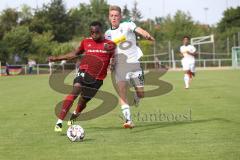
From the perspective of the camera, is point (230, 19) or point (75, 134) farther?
point (230, 19)

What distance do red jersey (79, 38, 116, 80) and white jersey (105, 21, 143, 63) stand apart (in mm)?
589

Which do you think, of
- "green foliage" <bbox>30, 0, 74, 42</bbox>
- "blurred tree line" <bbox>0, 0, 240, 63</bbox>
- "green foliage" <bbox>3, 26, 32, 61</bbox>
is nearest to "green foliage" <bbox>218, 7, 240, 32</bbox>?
"blurred tree line" <bbox>0, 0, 240, 63</bbox>

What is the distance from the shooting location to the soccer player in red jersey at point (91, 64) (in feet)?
37.2

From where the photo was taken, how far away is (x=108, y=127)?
1215 centimetres

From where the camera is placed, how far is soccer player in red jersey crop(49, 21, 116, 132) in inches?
447

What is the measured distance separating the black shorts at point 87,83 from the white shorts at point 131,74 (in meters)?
1.10

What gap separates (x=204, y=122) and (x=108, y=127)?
2.01 m

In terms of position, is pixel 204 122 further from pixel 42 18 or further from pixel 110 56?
pixel 42 18

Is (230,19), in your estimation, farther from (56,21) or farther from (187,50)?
(187,50)

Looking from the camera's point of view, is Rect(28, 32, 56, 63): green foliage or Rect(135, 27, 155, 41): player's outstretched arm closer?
Rect(135, 27, 155, 41): player's outstretched arm

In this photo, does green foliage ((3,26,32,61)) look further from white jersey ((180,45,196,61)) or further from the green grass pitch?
the green grass pitch

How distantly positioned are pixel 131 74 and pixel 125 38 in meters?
0.89

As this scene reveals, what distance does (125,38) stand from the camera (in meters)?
12.3

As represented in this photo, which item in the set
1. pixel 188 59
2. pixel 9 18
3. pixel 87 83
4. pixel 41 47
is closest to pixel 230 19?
pixel 9 18
